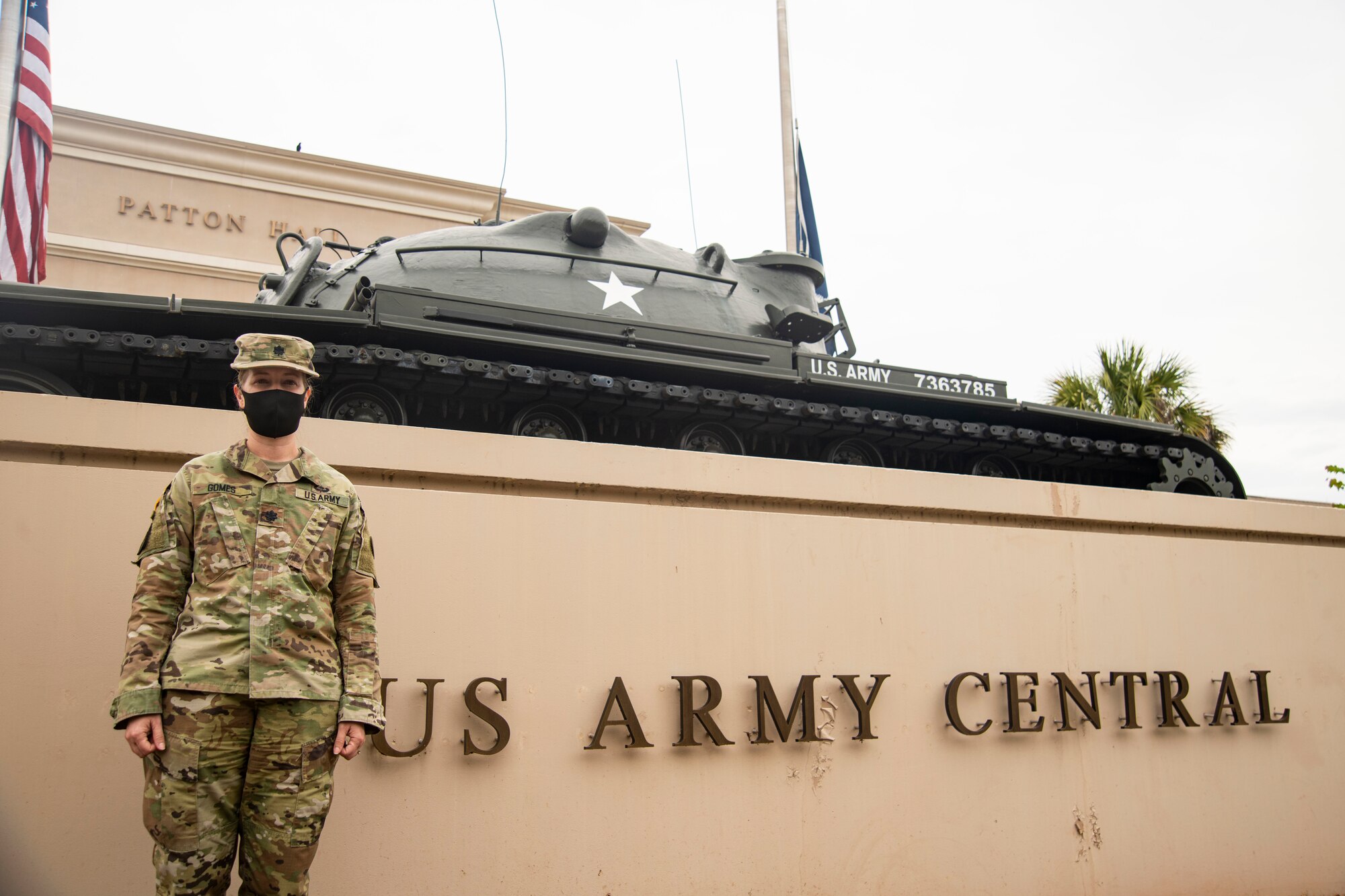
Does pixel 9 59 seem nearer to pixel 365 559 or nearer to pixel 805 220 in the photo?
pixel 365 559

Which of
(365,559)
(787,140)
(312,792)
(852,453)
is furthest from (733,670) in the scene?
(787,140)

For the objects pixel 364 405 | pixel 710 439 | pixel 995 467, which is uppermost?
pixel 364 405

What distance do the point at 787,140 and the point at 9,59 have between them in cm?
987

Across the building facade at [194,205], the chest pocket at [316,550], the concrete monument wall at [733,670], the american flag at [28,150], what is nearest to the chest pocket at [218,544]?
the chest pocket at [316,550]

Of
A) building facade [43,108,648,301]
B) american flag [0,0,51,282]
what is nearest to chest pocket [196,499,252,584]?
american flag [0,0,51,282]

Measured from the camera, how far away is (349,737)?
294 centimetres

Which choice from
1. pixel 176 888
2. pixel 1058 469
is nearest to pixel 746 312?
pixel 1058 469

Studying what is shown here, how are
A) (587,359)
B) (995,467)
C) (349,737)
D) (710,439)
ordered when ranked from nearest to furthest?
(349,737), (587,359), (710,439), (995,467)

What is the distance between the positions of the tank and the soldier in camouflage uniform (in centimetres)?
315

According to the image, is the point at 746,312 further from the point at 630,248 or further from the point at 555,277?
the point at 555,277

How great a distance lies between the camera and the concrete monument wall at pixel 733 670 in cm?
386

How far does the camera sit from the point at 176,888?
2713 mm

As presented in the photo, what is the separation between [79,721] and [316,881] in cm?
101

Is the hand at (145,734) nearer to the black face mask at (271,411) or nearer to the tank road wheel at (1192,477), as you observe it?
the black face mask at (271,411)
